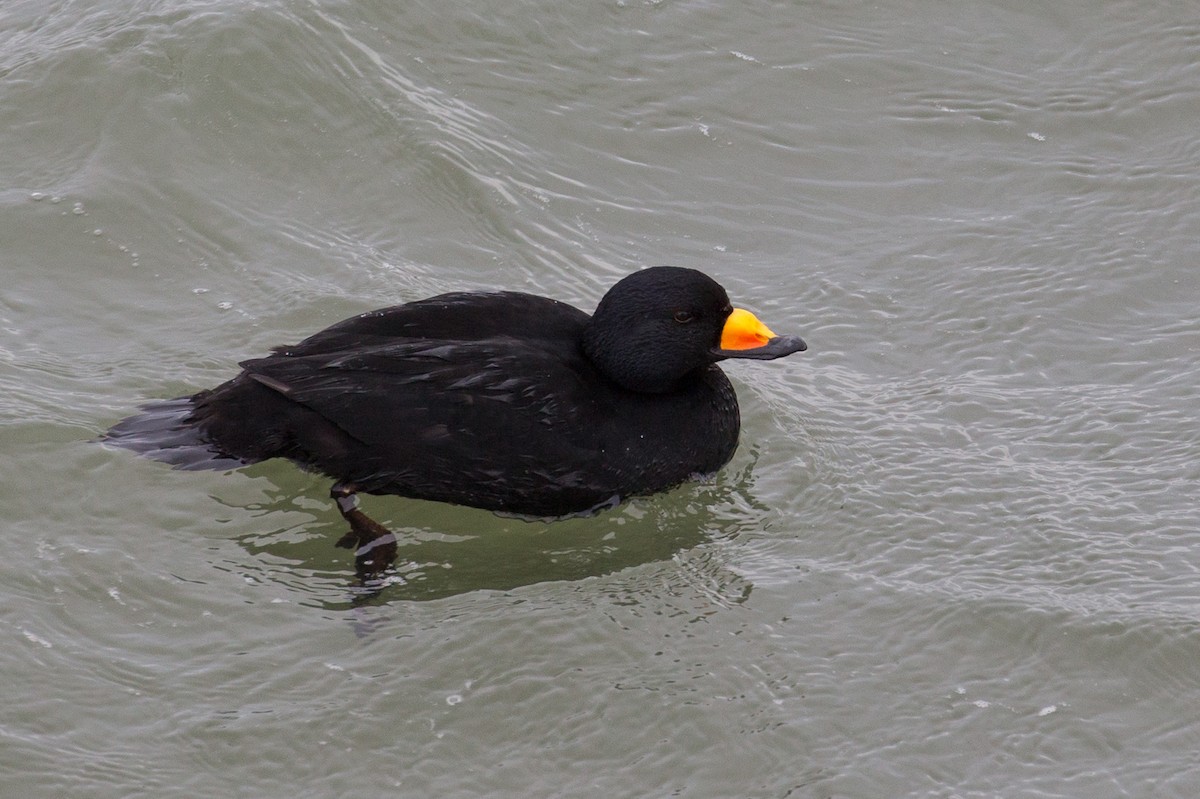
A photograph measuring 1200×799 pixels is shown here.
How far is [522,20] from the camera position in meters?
9.01

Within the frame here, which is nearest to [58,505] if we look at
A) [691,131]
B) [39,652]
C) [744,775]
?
[39,652]

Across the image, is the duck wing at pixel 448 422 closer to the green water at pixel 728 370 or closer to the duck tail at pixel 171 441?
the green water at pixel 728 370

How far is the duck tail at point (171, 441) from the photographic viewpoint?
20.1 ft

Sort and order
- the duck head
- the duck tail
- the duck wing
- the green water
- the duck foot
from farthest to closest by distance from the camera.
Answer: the duck head
the duck tail
the duck wing
the duck foot
the green water

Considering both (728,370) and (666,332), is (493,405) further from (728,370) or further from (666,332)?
(728,370)

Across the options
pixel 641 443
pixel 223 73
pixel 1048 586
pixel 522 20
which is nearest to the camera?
pixel 1048 586

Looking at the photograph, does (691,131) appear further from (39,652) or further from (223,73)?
(39,652)

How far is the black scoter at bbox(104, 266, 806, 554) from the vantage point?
19.6 feet

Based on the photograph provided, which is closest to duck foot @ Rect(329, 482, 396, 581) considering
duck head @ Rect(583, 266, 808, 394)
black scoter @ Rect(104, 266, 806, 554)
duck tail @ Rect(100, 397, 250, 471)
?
black scoter @ Rect(104, 266, 806, 554)

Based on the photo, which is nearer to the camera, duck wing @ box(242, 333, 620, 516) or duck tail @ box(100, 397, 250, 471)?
duck wing @ box(242, 333, 620, 516)

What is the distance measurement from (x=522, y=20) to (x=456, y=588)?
4.32 m

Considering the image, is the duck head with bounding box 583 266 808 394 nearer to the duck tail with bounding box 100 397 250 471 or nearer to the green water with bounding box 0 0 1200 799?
the green water with bounding box 0 0 1200 799

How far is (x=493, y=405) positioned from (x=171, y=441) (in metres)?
1.31

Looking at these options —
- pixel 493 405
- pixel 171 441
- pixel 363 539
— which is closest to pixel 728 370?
pixel 493 405
